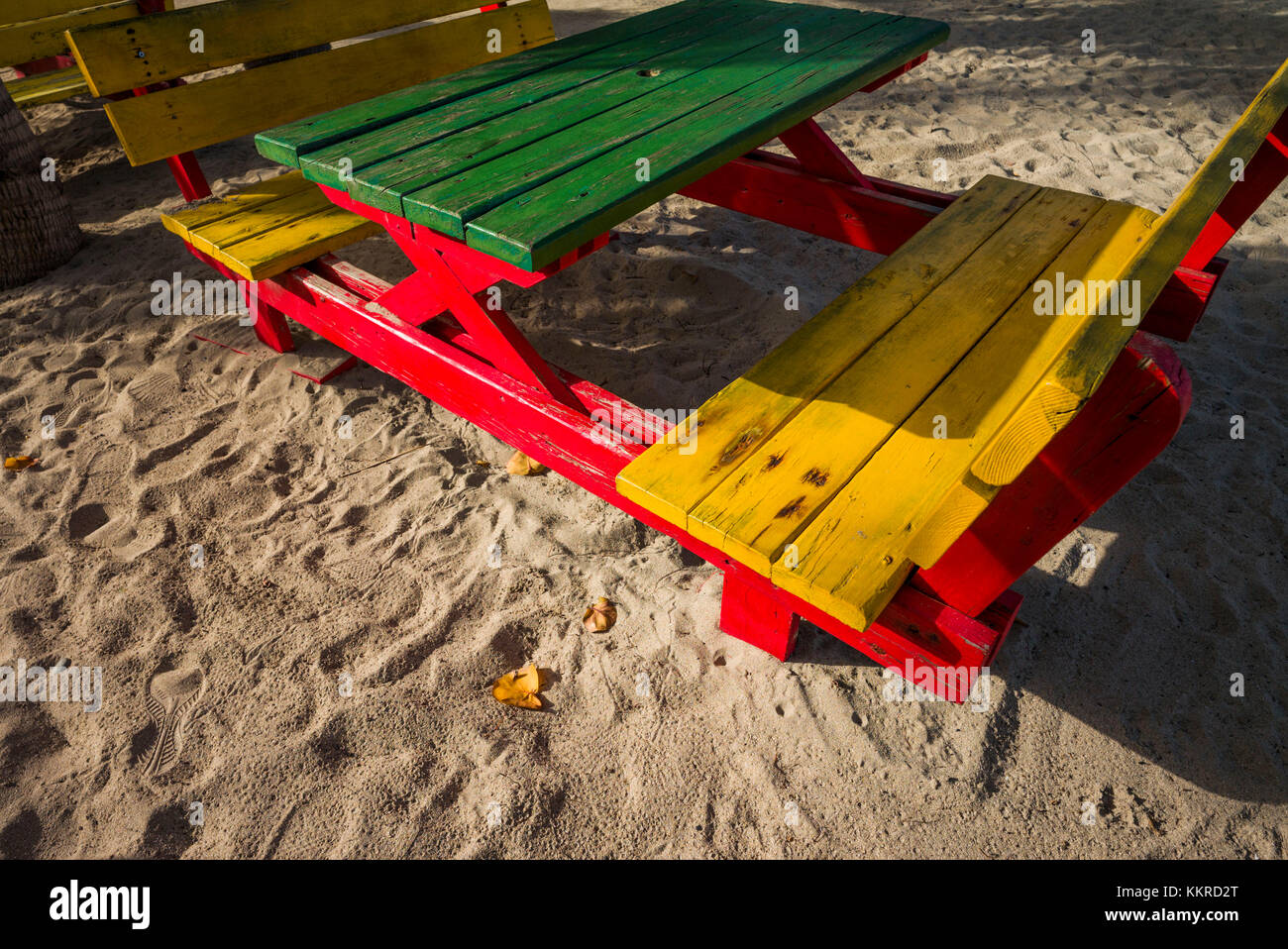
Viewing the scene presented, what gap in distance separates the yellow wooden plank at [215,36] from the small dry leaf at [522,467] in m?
1.78

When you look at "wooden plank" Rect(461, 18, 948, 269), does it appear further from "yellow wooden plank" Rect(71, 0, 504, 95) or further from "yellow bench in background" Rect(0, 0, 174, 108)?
"yellow bench in background" Rect(0, 0, 174, 108)

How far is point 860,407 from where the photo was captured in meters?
1.83

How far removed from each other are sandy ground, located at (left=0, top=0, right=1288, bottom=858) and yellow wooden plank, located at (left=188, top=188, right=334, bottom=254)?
562mm

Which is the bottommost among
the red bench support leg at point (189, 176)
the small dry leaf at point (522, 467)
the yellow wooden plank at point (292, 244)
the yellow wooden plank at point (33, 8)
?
the small dry leaf at point (522, 467)

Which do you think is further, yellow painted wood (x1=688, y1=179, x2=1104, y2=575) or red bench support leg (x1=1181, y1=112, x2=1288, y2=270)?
red bench support leg (x1=1181, y1=112, x2=1288, y2=270)

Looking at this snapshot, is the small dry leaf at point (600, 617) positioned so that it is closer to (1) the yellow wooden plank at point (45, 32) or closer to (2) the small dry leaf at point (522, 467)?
(2) the small dry leaf at point (522, 467)

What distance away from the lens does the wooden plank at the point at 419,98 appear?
2.07m

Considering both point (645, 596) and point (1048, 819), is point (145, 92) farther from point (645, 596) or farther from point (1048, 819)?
point (1048, 819)

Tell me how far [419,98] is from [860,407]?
1.58 meters

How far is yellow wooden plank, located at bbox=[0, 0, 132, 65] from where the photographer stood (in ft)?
13.3

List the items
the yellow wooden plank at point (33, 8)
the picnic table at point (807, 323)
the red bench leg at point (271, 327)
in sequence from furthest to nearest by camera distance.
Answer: the yellow wooden plank at point (33, 8)
the red bench leg at point (271, 327)
the picnic table at point (807, 323)
